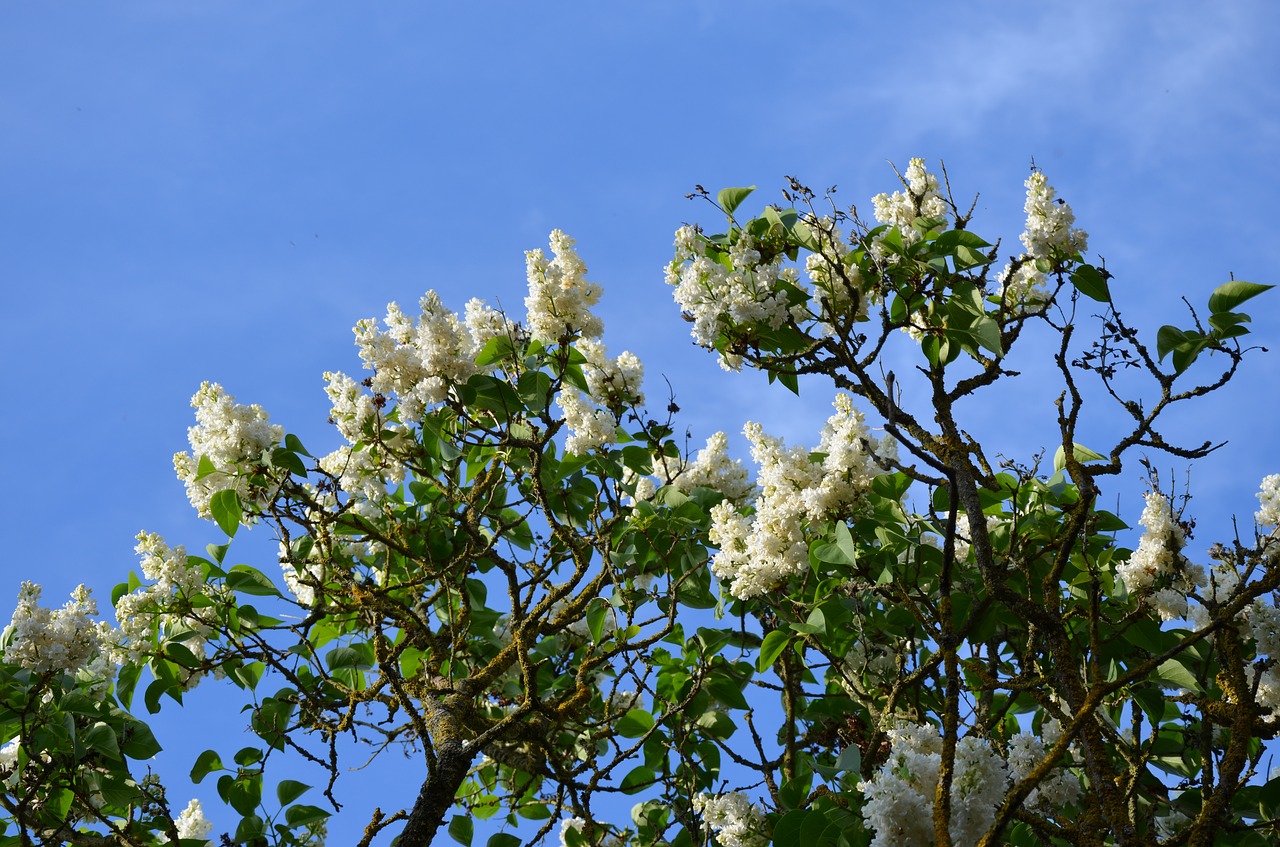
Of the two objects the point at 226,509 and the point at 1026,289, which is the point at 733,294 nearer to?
the point at 1026,289

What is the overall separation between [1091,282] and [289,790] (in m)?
3.35

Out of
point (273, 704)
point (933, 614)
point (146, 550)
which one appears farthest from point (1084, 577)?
point (146, 550)

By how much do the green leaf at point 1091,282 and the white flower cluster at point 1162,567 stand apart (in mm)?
654

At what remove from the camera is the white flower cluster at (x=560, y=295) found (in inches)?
158

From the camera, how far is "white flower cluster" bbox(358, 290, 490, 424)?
381cm

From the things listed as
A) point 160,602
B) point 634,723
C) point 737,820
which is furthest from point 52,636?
point 737,820

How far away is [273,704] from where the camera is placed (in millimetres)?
4434

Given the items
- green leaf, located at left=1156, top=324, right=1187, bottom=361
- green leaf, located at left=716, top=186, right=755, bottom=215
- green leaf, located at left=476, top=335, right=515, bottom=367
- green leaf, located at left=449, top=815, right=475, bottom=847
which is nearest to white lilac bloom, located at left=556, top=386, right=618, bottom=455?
green leaf, located at left=476, top=335, right=515, bottom=367

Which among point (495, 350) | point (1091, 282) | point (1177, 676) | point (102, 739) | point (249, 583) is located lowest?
point (1177, 676)

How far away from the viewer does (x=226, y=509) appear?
3.92 metres

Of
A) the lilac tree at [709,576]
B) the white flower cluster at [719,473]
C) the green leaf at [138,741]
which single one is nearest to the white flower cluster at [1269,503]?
the lilac tree at [709,576]

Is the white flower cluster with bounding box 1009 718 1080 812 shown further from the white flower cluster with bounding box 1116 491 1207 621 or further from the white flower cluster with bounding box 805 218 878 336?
the white flower cluster with bounding box 805 218 878 336

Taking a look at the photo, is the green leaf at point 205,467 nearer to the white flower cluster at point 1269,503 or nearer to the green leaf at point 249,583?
the green leaf at point 249,583

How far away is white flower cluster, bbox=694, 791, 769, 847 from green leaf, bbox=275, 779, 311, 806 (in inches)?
61.0
